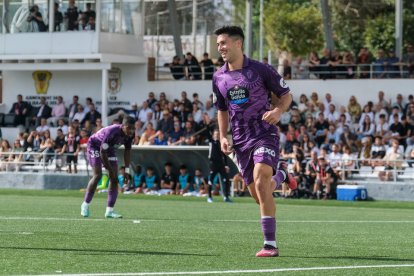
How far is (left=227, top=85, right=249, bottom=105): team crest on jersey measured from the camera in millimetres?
11648

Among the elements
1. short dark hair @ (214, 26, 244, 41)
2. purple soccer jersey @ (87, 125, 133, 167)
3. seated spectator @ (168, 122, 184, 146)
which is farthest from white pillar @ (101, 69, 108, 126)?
short dark hair @ (214, 26, 244, 41)

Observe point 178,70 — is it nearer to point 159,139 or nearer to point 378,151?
point 159,139

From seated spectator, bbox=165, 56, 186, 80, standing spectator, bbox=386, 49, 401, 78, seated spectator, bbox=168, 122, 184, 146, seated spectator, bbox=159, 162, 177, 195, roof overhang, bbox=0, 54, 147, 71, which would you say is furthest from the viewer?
roof overhang, bbox=0, 54, 147, 71

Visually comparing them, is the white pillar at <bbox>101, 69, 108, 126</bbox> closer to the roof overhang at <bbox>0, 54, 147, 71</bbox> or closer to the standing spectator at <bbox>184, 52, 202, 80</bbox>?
the roof overhang at <bbox>0, 54, 147, 71</bbox>

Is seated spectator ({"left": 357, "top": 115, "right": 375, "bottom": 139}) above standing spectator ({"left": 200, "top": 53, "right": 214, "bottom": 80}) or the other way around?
the other way around

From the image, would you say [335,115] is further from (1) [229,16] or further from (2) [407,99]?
(1) [229,16]

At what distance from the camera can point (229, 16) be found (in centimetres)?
8406

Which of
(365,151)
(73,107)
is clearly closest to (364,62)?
(365,151)

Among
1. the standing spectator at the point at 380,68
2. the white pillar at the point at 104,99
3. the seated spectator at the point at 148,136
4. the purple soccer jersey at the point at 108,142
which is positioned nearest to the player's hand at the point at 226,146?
the purple soccer jersey at the point at 108,142

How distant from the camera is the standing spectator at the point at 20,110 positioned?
4212 centimetres

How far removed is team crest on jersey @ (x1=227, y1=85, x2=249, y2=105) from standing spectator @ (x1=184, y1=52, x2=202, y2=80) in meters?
28.6

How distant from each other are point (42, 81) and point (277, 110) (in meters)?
34.0

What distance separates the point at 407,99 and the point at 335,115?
2.95 metres

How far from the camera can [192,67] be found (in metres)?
40.8
